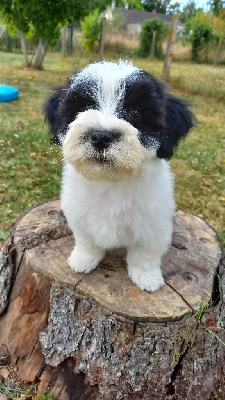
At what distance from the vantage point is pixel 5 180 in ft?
17.4

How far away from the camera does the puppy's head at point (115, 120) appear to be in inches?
66.7

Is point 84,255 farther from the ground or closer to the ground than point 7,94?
farther from the ground

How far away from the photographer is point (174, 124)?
6.33 feet

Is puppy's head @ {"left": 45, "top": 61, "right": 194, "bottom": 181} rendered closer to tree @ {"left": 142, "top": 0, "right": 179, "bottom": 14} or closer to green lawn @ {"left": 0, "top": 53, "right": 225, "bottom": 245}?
green lawn @ {"left": 0, "top": 53, "right": 225, "bottom": 245}

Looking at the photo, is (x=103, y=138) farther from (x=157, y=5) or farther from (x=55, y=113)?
(x=157, y=5)

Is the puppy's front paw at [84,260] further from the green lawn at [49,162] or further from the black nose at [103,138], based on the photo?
the black nose at [103,138]

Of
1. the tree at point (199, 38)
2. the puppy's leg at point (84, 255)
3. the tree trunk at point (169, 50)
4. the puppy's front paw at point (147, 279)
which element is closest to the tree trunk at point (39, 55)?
the tree trunk at point (169, 50)

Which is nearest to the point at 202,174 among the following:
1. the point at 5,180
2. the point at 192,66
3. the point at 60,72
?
the point at 5,180

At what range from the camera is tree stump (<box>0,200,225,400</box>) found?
2074mm

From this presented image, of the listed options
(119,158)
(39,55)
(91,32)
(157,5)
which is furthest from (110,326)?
(157,5)

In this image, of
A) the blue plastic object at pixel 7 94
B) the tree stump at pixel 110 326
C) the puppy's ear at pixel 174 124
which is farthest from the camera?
the blue plastic object at pixel 7 94

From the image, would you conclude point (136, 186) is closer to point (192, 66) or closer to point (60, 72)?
point (192, 66)

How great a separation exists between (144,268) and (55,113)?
3.37 feet

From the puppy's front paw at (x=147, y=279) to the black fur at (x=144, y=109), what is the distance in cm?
72
